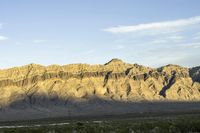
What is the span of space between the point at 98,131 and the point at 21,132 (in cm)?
870

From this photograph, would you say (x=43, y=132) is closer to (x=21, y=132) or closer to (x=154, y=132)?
(x=21, y=132)

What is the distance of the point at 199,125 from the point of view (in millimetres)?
53312

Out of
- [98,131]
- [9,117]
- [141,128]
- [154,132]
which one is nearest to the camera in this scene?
[154,132]

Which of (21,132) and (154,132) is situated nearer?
(154,132)

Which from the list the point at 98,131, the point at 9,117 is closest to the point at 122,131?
the point at 98,131

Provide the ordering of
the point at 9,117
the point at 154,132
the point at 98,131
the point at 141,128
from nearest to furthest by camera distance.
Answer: the point at 154,132
the point at 98,131
the point at 141,128
the point at 9,117

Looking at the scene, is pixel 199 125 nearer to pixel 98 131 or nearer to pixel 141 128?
pixel 141 128

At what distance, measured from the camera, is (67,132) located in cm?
5081

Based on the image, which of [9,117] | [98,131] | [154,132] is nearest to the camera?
[154,132]

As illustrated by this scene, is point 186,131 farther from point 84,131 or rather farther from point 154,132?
point 84,131

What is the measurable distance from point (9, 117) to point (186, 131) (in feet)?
514

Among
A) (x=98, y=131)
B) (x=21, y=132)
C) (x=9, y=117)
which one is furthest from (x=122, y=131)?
(x=9, y=117)

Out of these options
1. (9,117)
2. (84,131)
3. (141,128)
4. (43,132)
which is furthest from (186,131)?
(9,117)

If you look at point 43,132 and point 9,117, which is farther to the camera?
point 9,117
